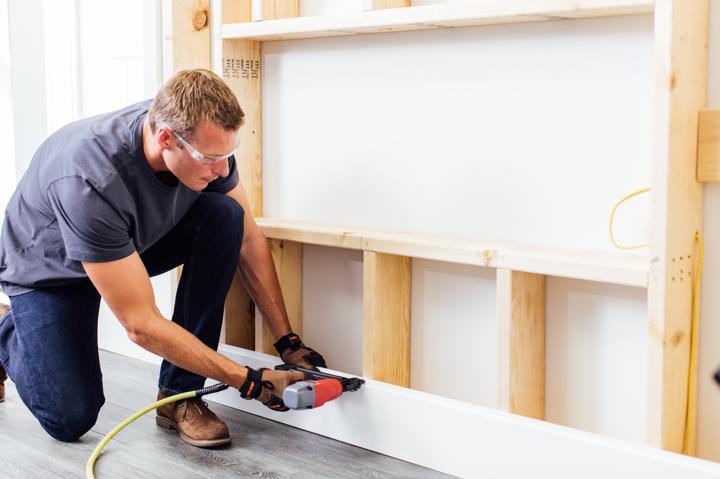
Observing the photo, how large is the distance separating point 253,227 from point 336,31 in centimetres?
58

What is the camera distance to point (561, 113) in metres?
2.09

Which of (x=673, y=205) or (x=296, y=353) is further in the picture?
(x=296, y=353)

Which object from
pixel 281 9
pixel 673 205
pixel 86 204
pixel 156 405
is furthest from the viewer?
pixel 281 9

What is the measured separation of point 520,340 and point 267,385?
0.61 m

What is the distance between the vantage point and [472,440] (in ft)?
6.84

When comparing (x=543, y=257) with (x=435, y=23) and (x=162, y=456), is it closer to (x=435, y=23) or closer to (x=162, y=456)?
(x=435, y=23)

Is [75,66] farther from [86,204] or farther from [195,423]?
[195,423]

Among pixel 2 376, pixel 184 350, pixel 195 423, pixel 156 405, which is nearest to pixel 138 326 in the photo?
pixel 184 350

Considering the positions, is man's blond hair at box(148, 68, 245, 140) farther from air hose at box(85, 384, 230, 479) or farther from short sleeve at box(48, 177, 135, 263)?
air hose at box(85, 384, 230, 479)

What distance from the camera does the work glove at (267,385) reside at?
83.2 inches

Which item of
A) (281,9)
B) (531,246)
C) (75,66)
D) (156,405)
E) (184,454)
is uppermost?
(281,9)

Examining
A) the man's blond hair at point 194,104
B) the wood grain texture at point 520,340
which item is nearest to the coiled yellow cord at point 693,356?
the wood grain texture at point 520,340

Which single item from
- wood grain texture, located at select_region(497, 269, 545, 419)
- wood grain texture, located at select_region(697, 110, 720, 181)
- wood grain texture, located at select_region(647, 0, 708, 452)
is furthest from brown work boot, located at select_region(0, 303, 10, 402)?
wood grain texture, located at select_region(697, 110, 720, 181)

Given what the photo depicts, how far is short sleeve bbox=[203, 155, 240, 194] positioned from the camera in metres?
2.41
